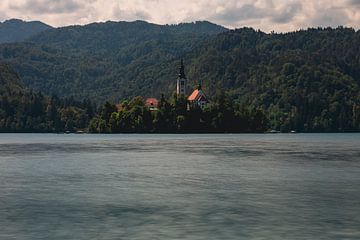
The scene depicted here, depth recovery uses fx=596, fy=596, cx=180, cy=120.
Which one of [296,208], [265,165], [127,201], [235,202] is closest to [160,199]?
[127,201]

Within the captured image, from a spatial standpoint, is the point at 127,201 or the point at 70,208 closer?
the point at 70,208

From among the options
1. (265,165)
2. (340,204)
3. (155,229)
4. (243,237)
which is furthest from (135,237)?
(265,165)

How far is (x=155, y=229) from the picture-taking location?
121 ft

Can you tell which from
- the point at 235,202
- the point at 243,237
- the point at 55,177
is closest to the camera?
the point at 243,237

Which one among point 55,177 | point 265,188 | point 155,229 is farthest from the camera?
point 55,177

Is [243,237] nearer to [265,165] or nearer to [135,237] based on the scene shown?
[135,237]

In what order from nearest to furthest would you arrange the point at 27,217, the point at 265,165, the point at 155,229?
the point at 155,229 < the point at 27,217 < the point at 265,165

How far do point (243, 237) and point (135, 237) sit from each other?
20.5 ft

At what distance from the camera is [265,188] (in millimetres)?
56562

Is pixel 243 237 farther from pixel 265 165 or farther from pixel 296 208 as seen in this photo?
pixel 265 165

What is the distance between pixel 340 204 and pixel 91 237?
21098 millimetres

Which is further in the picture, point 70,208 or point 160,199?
point 160,199

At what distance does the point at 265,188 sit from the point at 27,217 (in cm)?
2429

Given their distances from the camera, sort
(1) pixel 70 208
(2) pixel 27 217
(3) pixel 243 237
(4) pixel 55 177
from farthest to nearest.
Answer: (4) pixel 55 177 → (1) pixel 70 208 → (2) pixel 27 217 → (3) pixel 243 237
